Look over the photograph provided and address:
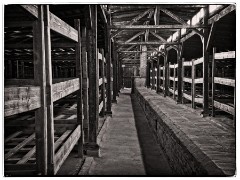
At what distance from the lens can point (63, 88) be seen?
10.8 ft

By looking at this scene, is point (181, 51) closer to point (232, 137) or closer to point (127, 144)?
point (127, 144)

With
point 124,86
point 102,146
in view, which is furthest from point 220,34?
point 124,86

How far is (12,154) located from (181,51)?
8.53 metres

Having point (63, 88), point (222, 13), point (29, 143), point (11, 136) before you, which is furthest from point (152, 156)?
point (222, 13)

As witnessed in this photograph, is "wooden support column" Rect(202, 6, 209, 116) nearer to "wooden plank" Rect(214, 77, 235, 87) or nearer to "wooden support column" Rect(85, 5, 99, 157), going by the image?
"wooden plank" Rect(214, 77, 235, 87)

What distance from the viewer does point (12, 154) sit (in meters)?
3.73

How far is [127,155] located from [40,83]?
141 inches

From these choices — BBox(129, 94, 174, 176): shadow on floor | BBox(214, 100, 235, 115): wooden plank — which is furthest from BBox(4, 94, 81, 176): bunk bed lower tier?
BBox(214, 100, 235, 115): wooden plank

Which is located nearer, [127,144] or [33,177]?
[33,177]

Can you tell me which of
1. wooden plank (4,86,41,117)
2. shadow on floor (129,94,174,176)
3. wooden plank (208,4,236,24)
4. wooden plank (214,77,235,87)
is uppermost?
wooden plank (208,4,236,24)

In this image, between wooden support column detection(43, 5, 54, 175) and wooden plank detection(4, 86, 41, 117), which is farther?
wooden support column detection(43, 5, 54, 175)

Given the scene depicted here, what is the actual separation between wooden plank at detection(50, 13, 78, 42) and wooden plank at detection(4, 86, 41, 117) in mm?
874

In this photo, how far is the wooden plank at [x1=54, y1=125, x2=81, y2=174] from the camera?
2.83 metres

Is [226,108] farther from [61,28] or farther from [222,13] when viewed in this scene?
[61,28]
